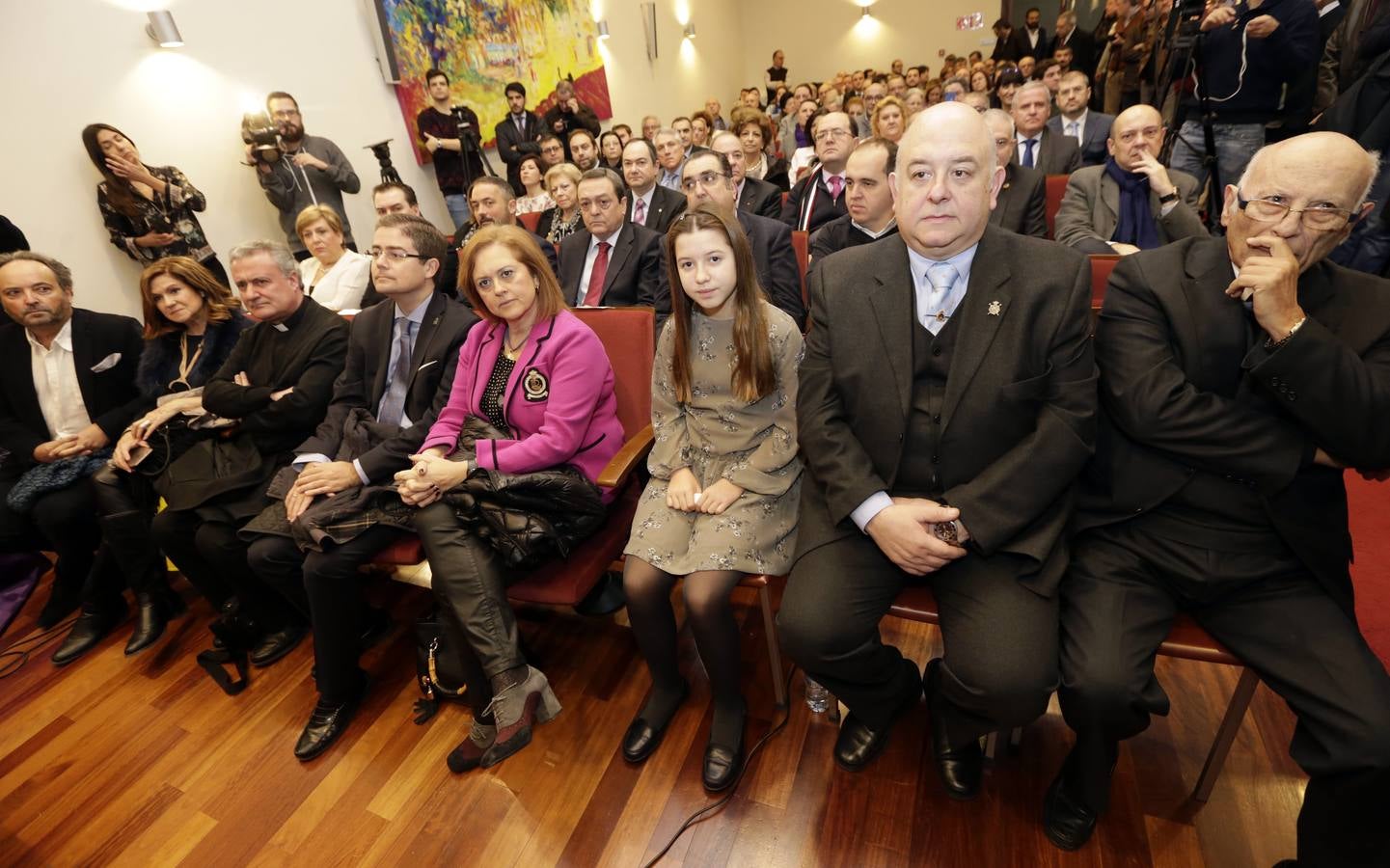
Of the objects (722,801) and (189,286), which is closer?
(722,801)

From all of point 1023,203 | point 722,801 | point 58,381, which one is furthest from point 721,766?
point 58,381

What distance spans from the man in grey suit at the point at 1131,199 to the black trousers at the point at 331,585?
332 centimetres

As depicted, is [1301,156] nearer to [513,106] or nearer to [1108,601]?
[1108,601]

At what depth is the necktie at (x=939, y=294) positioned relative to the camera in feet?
4.88

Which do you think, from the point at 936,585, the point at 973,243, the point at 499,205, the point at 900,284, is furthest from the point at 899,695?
the point at 499,205

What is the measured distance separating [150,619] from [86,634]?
0.30m

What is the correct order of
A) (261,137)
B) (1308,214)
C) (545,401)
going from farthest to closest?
(261,137) < (545,401) < (1308,214)

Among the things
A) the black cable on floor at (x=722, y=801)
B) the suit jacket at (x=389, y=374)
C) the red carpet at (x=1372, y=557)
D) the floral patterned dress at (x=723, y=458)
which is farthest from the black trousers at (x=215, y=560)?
the red carpet at (x=1372, y=557)

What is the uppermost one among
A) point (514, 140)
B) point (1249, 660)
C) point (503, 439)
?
point (514, 140)

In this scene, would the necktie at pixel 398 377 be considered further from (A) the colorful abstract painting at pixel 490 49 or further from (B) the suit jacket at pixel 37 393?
(A) the colorful abstract painting at pixel 490 49

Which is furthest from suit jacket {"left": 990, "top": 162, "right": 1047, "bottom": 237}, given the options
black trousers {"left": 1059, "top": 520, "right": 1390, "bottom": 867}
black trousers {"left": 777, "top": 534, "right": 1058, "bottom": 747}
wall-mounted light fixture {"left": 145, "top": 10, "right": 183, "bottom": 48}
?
wall-mounted light fixture {"left": 145, "top": 10, "right": 183, "bottom": 48}

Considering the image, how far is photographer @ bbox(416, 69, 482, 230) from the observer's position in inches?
223

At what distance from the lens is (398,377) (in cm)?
237

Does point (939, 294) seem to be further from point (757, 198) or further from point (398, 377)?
point (757, 198)
